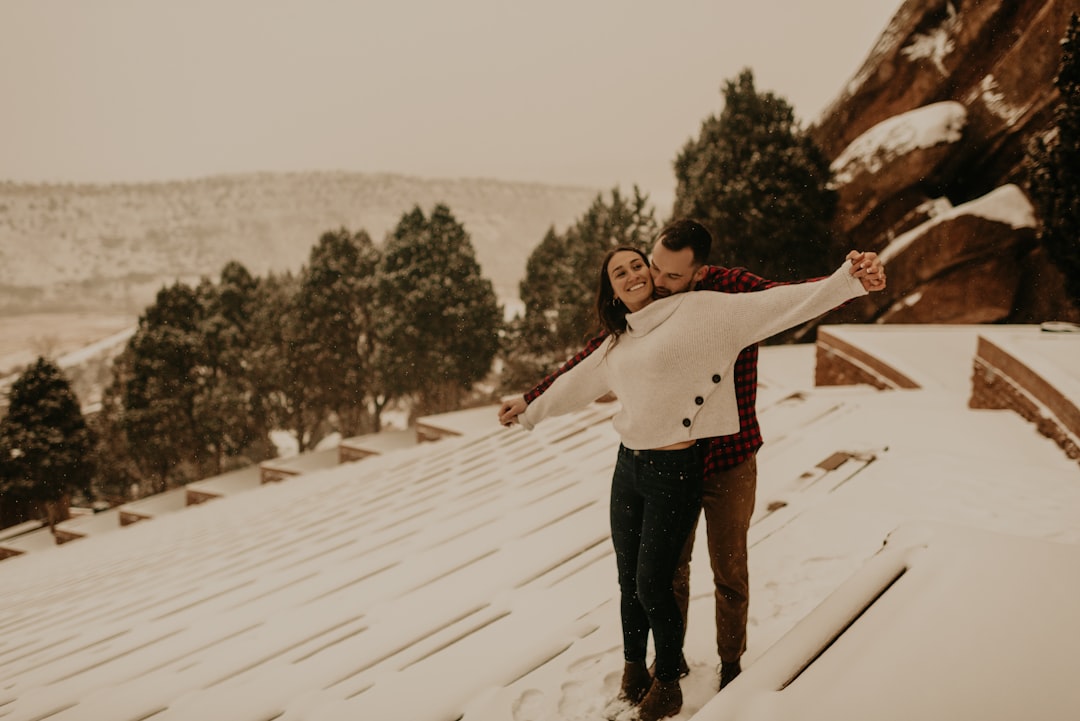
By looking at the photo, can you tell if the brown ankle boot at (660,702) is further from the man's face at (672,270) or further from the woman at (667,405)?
the man's face at (672,270)

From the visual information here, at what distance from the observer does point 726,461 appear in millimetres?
2043

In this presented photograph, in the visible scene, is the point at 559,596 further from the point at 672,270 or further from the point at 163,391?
the point at 163,391

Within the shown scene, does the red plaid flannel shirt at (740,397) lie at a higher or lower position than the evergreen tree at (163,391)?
higher

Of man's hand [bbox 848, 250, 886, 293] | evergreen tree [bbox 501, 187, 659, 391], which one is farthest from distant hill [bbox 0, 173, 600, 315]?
man's hand [bbox 848, 250, 886, 293]

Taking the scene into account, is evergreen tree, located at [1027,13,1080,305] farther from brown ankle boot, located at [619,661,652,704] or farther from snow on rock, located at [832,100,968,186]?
brown ankle boot, located at [619,661,652,704]

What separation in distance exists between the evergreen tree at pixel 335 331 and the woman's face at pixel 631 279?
62.3ft

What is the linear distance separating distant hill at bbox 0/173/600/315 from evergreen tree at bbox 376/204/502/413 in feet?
87.9

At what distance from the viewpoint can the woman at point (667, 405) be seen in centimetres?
194

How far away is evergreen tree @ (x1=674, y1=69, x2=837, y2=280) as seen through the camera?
52.6 ft

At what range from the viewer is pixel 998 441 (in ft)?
15.7

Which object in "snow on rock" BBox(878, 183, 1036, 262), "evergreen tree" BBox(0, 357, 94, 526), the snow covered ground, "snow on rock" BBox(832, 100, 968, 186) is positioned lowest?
"evergreen tree" BBox(0, 357, 94, 526)

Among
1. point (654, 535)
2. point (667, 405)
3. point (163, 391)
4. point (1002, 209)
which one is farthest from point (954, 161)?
point (163, 391)

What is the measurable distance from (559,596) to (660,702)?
109 cm

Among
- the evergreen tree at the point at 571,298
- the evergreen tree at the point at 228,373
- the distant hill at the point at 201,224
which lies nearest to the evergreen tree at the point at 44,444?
the evergreen tree at the point at 228,373
